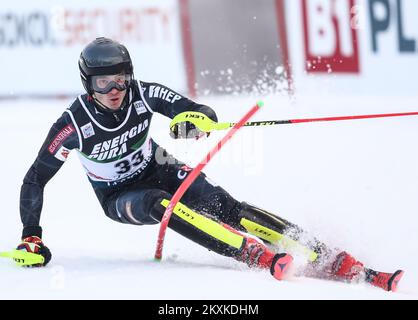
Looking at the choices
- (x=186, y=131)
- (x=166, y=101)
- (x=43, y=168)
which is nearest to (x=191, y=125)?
(x=186, y=131)

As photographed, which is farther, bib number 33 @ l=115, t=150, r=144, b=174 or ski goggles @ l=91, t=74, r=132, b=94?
bib number 33 @ l=115, t=150, r=144, b=174

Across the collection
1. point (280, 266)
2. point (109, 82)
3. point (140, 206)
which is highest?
Answer: point (109, 82)

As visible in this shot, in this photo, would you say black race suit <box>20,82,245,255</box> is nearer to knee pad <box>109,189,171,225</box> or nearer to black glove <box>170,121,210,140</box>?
knee pad <box>109,189,171,225</box>

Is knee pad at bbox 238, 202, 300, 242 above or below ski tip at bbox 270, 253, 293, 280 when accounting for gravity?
above

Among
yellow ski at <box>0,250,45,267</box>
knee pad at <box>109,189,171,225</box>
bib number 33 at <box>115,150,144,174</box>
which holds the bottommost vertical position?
yellow ski at <box>0,250,45,267</box>

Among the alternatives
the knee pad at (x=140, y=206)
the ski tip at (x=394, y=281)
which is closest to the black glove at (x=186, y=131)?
the knee pad at (x=140, y=206)

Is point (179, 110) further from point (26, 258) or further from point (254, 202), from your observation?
point (254, 202)

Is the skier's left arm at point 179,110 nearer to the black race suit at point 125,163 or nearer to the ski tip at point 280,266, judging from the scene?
the black race suit at point 125,163

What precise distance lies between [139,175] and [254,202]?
1741mm

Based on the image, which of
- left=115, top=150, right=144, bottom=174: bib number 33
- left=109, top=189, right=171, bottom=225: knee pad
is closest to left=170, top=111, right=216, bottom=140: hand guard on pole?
left=109, top=189, right=171, bottom=225: knee pad

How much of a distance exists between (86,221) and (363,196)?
2.03 meters

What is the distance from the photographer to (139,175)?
16.4ft

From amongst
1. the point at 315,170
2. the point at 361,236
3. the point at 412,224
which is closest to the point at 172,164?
the point at 361,236

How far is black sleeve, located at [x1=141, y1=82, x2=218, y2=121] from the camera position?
4.73 m
